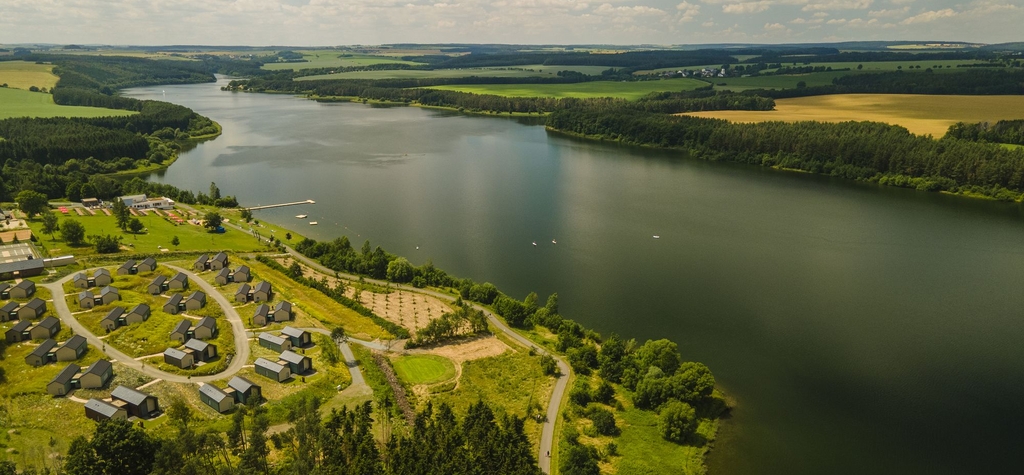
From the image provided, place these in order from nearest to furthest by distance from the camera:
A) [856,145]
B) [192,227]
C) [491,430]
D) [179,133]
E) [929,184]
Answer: [491,430] → [192,227] → [929,184] → [856,145] → [179,133]

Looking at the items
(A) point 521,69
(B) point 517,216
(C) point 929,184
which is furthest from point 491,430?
(A) point 521,69

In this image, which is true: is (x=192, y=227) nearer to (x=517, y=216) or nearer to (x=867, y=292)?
(x=517, y=216)

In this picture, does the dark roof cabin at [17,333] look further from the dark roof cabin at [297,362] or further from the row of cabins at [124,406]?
the dark roof cabin at [297,362]

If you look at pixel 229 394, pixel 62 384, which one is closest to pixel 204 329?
pixel 62 384

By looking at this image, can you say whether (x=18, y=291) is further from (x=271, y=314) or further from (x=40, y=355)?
(x=271, y=314)

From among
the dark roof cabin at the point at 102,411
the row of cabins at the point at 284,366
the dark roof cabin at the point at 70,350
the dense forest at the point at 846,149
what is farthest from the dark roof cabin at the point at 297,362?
the dense forest at the point at 846,149

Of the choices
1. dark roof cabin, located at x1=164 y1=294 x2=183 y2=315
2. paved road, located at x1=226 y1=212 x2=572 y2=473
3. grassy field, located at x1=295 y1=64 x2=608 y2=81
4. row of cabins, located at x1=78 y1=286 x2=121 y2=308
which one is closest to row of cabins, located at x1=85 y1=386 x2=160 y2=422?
dark roof cabin, located at x1=164 y1=294 x2=183 y2=315
